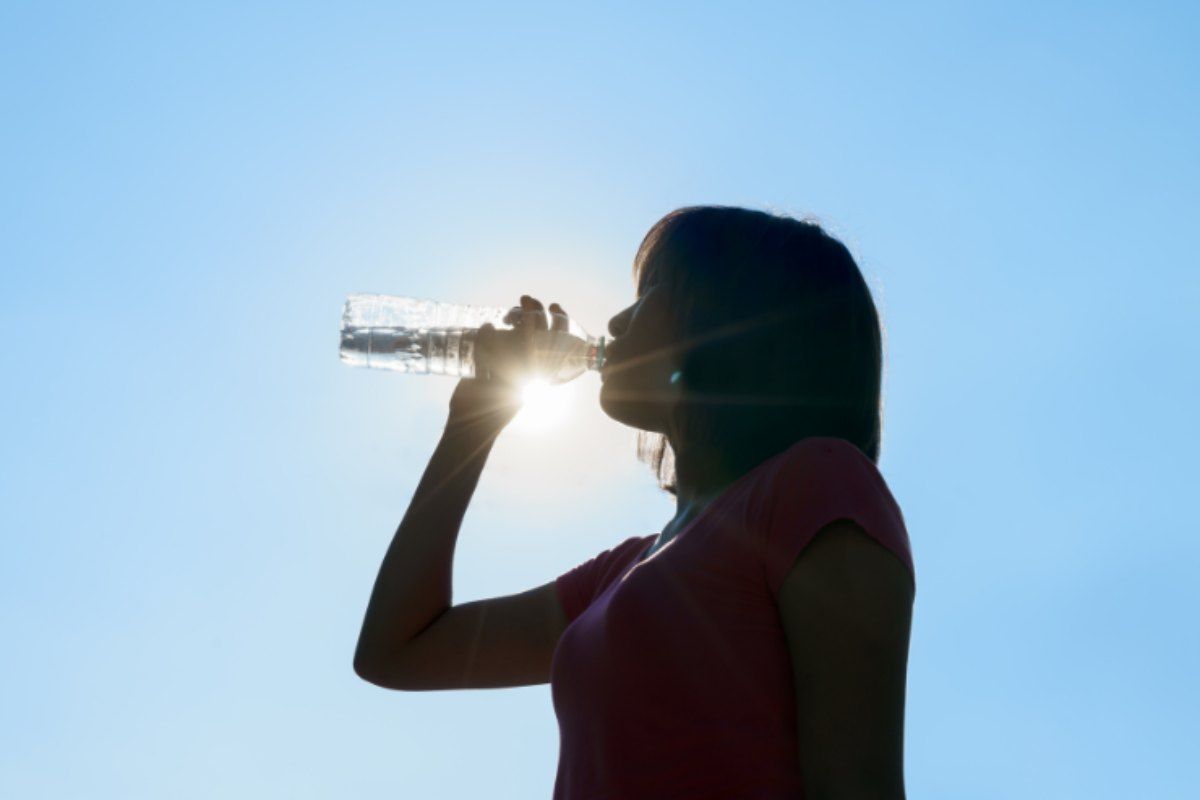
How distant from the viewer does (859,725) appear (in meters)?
1.59

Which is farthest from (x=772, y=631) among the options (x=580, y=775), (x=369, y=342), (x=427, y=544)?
(x=369, y=342)

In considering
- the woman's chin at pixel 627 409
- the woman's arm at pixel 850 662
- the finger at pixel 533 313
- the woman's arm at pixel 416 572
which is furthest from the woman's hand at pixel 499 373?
the woman's arm at pixel 850 662

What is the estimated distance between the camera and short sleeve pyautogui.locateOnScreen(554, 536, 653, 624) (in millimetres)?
2576

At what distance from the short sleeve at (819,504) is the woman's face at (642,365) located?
616 mm

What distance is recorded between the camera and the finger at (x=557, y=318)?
3279 mm

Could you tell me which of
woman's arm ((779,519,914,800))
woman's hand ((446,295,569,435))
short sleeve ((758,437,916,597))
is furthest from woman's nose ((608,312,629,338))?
woman's arm ((779,519,914,800))

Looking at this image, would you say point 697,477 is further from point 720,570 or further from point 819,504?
point 819,504

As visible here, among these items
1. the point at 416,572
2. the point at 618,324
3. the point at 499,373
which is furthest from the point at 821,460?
the point at 499,373

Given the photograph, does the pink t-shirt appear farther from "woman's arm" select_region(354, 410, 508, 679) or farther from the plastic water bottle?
the plastic water bottle

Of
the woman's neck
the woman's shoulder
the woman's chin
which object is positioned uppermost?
the woman's chin

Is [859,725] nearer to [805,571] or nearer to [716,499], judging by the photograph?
[805,571]

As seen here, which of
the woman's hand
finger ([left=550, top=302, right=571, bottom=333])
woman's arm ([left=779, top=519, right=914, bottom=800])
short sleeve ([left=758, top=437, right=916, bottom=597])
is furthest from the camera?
finger ([left=550, top=302, right=571, bottom=333])

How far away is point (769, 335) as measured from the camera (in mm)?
2234

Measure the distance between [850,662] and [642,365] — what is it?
1037mm
